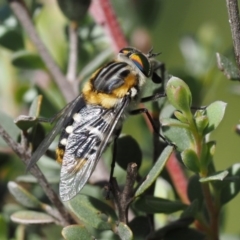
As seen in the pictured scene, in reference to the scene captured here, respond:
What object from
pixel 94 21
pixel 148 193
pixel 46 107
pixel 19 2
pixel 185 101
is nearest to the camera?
pixel 185 101

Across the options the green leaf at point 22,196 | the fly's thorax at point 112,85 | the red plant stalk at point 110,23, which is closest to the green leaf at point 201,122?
the green leaf at point 22,196

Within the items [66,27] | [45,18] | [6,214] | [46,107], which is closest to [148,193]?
[6,214]

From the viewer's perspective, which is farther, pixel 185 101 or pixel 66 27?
pixel 66 27

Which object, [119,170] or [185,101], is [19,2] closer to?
[119,170]

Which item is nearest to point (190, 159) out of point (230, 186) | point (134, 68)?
point (230, 186)

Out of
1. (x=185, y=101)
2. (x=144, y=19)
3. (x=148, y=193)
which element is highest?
(x=185, y=101)

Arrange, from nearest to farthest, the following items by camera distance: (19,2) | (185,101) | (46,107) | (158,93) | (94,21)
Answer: (185,101) → (158,93) → (19,2) → (46,107) → (94,21)

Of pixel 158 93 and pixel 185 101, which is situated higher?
pixel 185 101

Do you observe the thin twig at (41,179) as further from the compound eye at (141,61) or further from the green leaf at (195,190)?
the compound eye at (141,61)
